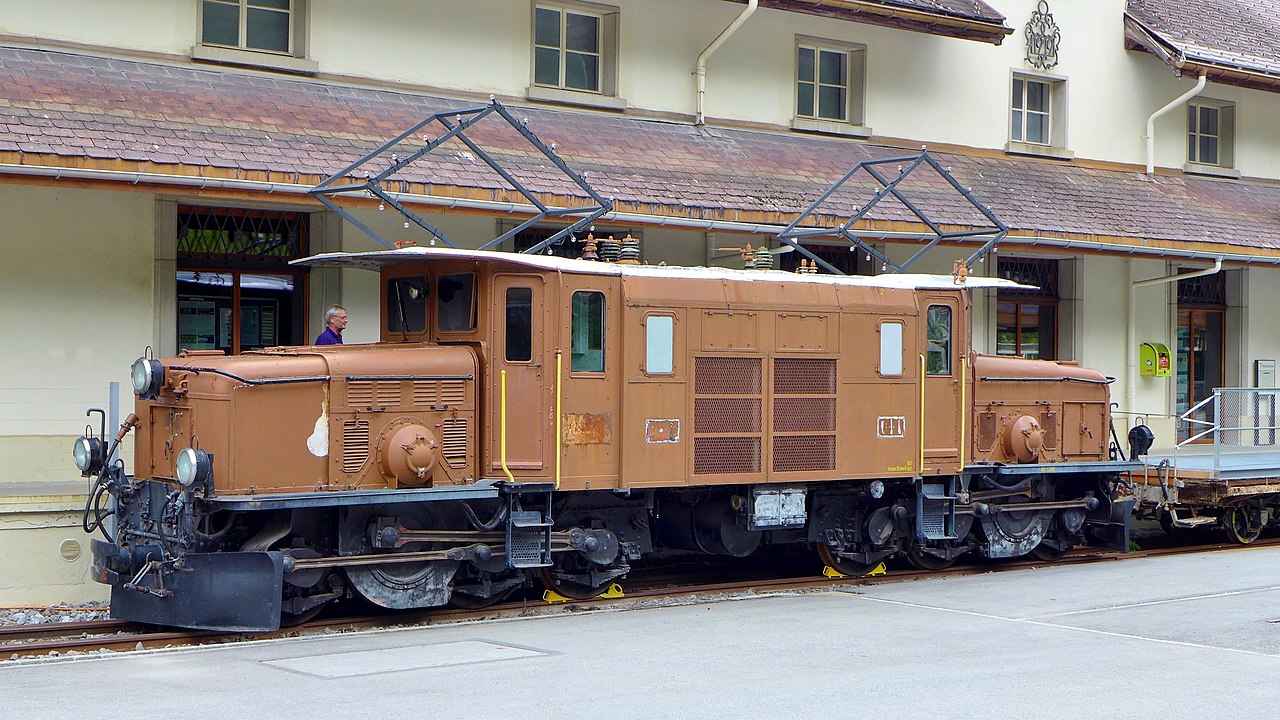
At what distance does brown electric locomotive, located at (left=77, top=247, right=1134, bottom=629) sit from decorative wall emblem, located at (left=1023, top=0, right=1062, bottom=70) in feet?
26.5

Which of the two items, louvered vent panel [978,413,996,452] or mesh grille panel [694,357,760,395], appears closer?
mesh grille panel [694,357,760,395]

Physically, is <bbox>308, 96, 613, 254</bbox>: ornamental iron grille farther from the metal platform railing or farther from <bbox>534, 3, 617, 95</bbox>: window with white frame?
the metal platform railing

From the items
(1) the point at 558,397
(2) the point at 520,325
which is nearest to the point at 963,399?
(1) the point at 558,397

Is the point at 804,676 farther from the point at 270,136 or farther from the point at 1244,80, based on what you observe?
the point at 1244,80

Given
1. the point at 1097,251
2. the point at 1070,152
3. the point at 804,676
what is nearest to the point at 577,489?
the point at 804,676

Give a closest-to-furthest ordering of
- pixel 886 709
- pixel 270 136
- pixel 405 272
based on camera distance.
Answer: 1. pixel 886 709
2. pixel 405 272
3. pixel 270 136

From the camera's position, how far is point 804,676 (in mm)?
8961

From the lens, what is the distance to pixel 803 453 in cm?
1300

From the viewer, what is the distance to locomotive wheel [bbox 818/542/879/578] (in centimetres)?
1395

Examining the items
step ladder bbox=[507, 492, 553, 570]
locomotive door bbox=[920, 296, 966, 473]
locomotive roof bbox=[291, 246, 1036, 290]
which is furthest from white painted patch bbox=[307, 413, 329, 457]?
locomotive door bbox=[920, 296, 966, 473]

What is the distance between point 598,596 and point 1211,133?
51.4 feet

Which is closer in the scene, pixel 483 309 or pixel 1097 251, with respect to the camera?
pixel 483 309

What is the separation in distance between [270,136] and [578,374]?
427 cm

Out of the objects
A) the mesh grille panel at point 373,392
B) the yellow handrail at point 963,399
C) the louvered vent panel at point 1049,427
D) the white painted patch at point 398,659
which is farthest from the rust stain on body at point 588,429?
the louvered vent panel at point 1049,427
